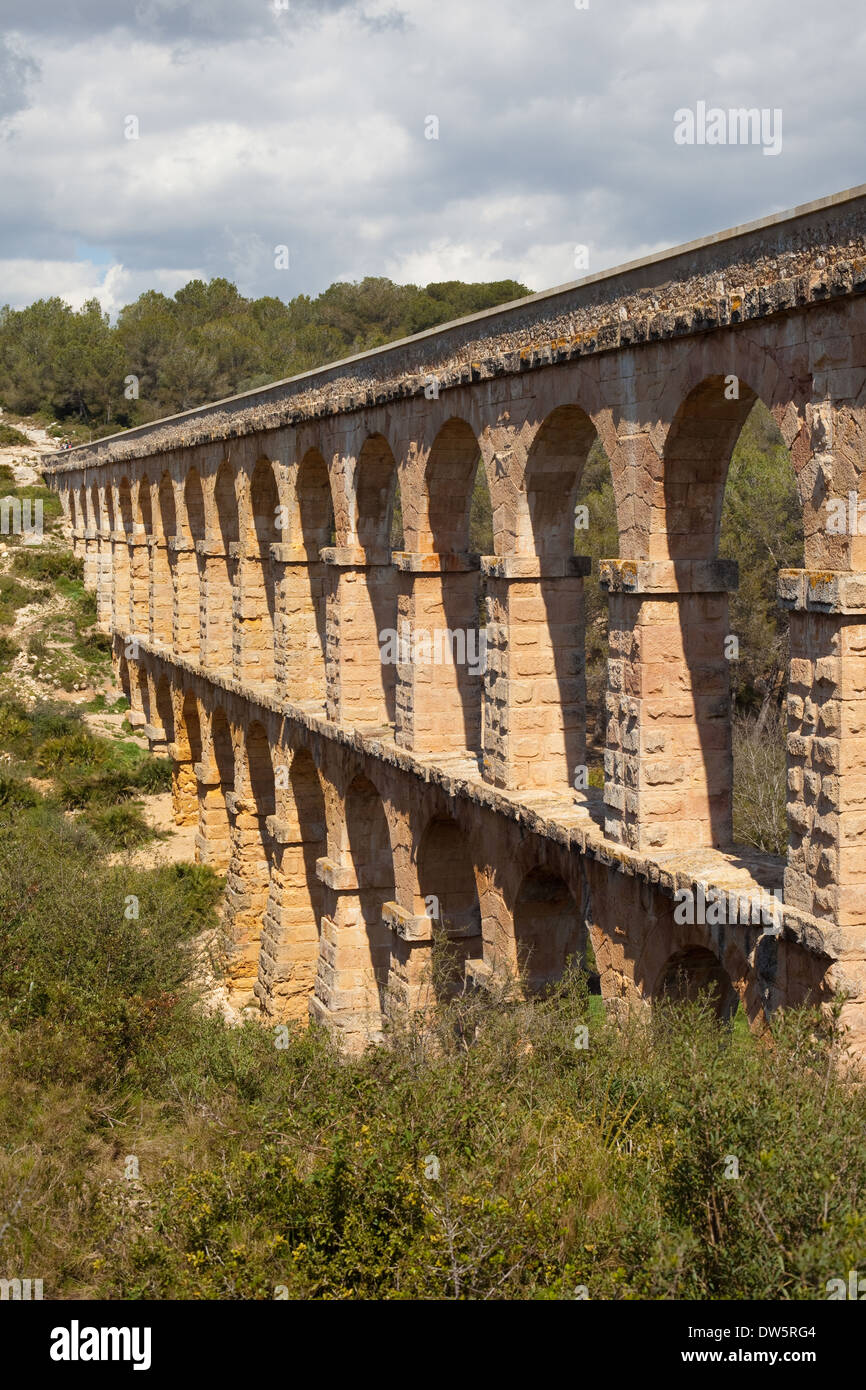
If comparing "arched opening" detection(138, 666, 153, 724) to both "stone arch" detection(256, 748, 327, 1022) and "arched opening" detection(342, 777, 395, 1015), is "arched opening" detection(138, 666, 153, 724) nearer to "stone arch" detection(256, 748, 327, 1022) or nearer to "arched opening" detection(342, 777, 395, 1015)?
"stone arch" detection(256, 748, 327, 1022)

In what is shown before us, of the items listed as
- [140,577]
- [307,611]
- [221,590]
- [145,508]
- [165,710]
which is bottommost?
[165,710]

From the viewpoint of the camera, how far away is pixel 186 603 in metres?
21.6

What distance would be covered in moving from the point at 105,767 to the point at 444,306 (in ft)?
118

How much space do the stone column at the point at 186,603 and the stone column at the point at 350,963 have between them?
8.16m

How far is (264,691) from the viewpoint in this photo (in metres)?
16.7

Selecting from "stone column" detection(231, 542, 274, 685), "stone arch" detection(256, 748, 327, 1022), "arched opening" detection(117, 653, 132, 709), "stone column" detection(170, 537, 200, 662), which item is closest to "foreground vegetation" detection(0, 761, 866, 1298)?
"stone arch" detection(256, 748, 327, 1022)

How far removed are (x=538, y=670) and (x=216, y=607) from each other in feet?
33.1

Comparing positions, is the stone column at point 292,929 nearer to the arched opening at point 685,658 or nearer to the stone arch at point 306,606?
the stone arch at point 306,606

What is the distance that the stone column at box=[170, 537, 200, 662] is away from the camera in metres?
21.3

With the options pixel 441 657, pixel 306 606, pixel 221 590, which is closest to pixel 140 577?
pixel 221 590

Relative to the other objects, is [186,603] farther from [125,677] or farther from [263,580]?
[125,677]

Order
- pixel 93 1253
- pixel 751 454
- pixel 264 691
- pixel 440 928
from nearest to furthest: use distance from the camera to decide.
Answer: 1. pixel 93 1253
2. pixel 440 928
3. pixel 264 691
4. pixel 751 454

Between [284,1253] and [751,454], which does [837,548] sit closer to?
[284,1253]
